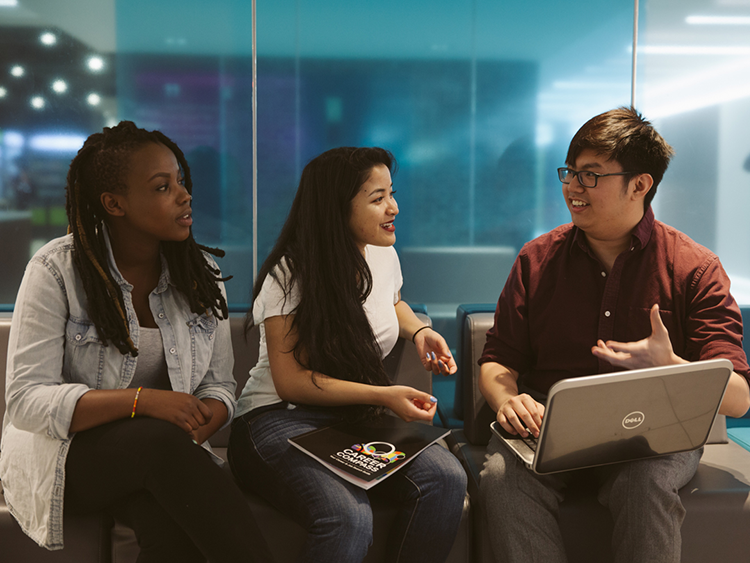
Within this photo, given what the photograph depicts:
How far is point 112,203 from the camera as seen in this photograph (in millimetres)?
1693

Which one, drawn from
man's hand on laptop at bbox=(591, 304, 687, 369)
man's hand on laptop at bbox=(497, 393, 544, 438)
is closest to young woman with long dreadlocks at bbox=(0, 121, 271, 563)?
man's hand on laptop at bbox=(497, 393, 544, 438)

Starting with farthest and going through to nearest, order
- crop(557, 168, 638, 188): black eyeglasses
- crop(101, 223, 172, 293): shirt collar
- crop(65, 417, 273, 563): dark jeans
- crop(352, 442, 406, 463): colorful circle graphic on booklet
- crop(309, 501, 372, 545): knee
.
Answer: crop(557, 168, 638, 188): black eyeglasses < crop(101, 223, 172, 293): shirt collar < crop(352, 442, 406, 463): colorful circle graphic on booklet < crop(309, 501, 372, 545): knee < crop(65, 417, 273, 563): dark jeans

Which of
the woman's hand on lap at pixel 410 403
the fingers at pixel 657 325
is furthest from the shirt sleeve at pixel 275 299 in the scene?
the fingers at pixel 657 325

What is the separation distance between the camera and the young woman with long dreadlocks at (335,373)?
1551mm

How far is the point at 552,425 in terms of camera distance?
1392mm

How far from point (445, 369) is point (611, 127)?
0.87 meters

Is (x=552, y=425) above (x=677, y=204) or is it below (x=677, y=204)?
below

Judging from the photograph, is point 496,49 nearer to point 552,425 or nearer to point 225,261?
point 225,261

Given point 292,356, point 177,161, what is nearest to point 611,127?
point 292,356

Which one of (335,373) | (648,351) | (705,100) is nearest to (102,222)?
(335,373)

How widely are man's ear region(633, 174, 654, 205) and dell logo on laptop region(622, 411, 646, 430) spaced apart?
Result: 0.71 meters

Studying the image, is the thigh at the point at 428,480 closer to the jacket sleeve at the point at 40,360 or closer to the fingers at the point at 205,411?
the fingers at the point at 205,411

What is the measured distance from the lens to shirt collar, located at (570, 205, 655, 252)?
184 centimetres

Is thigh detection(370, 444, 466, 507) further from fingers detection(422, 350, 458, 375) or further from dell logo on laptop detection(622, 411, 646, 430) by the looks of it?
dell logo on laptop detection(622, 411, 646, 430)
